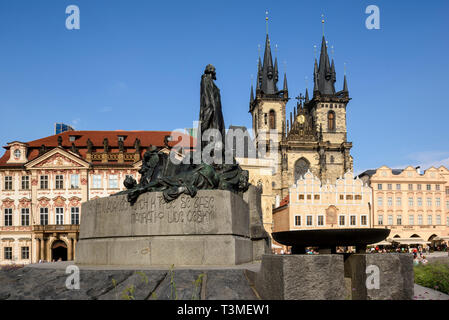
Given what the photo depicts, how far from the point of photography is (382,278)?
4645mm

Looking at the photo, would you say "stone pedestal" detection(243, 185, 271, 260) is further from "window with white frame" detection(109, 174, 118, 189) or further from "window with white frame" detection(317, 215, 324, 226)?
"window with white frame" detection(317, 215, 324, 226)

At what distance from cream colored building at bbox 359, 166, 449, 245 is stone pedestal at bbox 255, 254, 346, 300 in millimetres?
61235

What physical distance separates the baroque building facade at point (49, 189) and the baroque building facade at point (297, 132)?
3108 cm

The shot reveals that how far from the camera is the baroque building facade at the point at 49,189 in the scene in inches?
1671

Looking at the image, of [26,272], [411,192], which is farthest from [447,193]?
[26,272]

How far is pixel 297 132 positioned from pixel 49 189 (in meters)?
49.8

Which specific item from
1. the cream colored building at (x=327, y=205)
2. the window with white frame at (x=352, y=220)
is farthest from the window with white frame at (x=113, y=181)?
the window with white frame at (x=352, y=220)

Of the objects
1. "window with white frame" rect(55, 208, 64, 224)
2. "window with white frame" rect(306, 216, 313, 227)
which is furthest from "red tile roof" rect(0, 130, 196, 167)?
"window with white frame" rect(306, 216, 313, 227)

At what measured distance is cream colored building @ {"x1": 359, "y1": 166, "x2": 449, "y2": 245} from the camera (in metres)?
63.5

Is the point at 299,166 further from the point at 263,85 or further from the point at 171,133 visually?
the point at 171,133

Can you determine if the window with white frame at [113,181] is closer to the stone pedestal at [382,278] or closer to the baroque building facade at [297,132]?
the baroque building facade at [297,132]

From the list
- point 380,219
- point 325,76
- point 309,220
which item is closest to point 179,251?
point 309,220

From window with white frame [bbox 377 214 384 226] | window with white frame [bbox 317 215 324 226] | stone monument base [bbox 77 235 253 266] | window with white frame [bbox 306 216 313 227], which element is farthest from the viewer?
window with white frame [bbox 377 214 384 226]

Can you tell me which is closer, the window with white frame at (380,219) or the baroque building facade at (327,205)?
the baroque building facade at (327,205)
